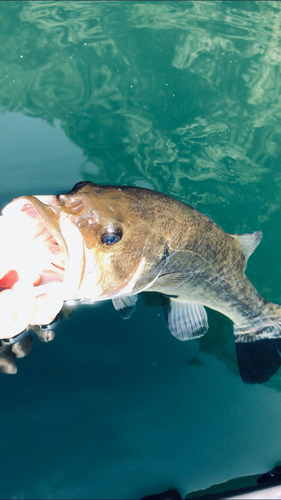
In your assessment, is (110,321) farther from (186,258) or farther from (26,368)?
(186,258)

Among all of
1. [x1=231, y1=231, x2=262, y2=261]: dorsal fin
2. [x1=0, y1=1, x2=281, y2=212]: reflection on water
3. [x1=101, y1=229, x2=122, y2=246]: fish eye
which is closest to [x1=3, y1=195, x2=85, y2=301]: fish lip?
[x1=101, y1=229, x2=122, y2=246]: fish eye

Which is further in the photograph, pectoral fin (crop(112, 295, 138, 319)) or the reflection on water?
the reflection on water

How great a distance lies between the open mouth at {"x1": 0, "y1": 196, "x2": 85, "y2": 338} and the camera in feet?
6.12

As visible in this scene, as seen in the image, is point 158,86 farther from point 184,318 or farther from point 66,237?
point 66,237

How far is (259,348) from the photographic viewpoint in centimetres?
342

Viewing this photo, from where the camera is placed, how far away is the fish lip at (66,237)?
71.1 inches

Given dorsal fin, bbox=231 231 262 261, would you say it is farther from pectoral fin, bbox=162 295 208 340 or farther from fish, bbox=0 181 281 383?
pectoral fin, bbox=162 295 208 340

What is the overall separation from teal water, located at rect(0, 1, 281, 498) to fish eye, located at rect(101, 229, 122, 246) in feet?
4.59

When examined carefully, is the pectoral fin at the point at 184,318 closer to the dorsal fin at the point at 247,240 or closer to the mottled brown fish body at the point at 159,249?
the mottled brown fish body at the point at 159,249

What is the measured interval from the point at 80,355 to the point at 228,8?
5.68 meters

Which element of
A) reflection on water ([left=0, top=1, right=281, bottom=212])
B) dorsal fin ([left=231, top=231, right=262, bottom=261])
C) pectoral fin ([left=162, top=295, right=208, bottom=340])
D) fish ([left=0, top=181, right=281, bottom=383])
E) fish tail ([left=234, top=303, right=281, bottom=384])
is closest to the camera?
Result: fish ([left=0, top=181, right=281, bottom=383])

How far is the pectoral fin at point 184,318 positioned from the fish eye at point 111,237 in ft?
4.22

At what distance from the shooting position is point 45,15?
5.25 meters

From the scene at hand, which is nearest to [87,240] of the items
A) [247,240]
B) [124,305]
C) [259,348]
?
[124,305]
